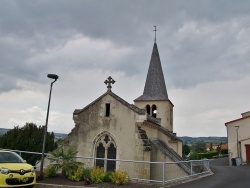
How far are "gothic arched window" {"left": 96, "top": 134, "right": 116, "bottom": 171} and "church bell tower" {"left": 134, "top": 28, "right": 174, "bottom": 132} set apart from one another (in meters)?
15.5

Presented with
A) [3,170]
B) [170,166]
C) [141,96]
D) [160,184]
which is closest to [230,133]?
[141,96]

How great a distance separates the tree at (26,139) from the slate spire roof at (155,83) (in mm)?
12701

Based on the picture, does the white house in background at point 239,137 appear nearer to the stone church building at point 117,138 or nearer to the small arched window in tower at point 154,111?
the small arched window in tower at point 154,111

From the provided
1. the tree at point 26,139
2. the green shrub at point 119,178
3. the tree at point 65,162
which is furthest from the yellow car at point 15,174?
the tree at point 26,139

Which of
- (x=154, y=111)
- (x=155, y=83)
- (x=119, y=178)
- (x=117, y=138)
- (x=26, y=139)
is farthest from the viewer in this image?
(x=155, y=83)

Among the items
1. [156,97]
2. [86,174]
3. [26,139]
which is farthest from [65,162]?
[156,97]

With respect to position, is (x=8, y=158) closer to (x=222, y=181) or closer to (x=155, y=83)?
(x=222, y=181)

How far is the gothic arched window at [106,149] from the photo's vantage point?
59.1 feet

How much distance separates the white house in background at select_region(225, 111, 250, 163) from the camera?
3791 cm

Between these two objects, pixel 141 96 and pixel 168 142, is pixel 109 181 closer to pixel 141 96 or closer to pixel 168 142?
pixel 168 142

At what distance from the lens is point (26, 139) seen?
101 ft

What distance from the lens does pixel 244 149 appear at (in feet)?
124

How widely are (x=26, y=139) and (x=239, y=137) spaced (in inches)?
1184

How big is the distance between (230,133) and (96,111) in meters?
29.9
